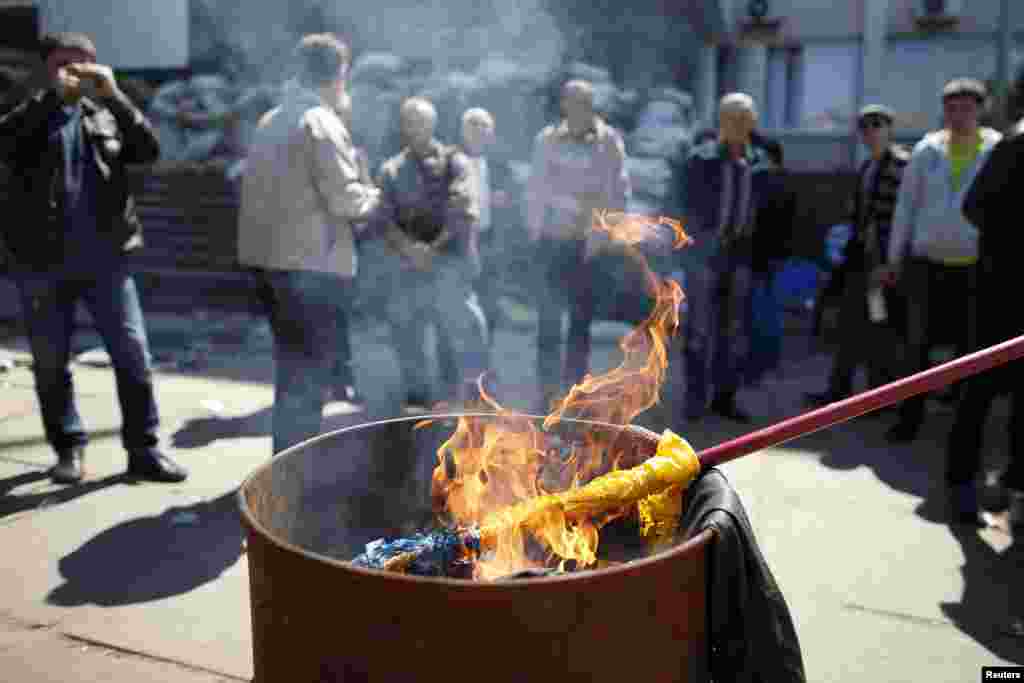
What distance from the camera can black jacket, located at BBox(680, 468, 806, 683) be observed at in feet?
5.27

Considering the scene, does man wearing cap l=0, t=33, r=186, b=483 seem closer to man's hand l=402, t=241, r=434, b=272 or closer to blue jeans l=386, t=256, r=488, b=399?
man's hand l=402, t=241, r=434, b=272

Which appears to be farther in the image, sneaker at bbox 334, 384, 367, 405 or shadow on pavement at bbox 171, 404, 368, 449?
sneaker at bbox 334, 384, 367, 405

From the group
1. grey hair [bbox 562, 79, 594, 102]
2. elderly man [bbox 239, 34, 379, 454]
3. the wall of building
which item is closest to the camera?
elderly man [bbox 239, 34, 379, 454]

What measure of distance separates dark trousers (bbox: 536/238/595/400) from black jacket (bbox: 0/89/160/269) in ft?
7.73

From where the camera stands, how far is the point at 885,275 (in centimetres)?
493

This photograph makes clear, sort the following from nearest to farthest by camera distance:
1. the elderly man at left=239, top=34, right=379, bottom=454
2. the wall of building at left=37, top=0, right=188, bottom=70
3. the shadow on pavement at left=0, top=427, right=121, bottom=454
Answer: the elderly man at left=239, top=34, right=379, bottom=454, the shadow on pavement at left=0, top=427, right=121, bottom=454, the wall of building at left=37, top=0, right=188, bottom=70

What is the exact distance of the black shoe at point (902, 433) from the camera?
482cm

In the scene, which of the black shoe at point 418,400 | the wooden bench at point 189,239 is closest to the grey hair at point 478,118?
the wooden bench at point 189,239

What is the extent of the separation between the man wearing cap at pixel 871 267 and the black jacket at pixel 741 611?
369 centimetres

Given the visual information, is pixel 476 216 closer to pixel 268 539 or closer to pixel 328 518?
pixel 328 518

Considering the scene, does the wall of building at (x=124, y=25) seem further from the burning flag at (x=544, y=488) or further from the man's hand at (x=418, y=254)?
the burning flag at (x=544, y=488)

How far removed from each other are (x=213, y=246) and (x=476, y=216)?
16.2 ft

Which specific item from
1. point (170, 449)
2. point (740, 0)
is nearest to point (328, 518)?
point (170, 449)

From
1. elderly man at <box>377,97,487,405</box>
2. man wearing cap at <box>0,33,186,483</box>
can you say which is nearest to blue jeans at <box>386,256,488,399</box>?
elderly man at <box>377,97,487,405</box>
